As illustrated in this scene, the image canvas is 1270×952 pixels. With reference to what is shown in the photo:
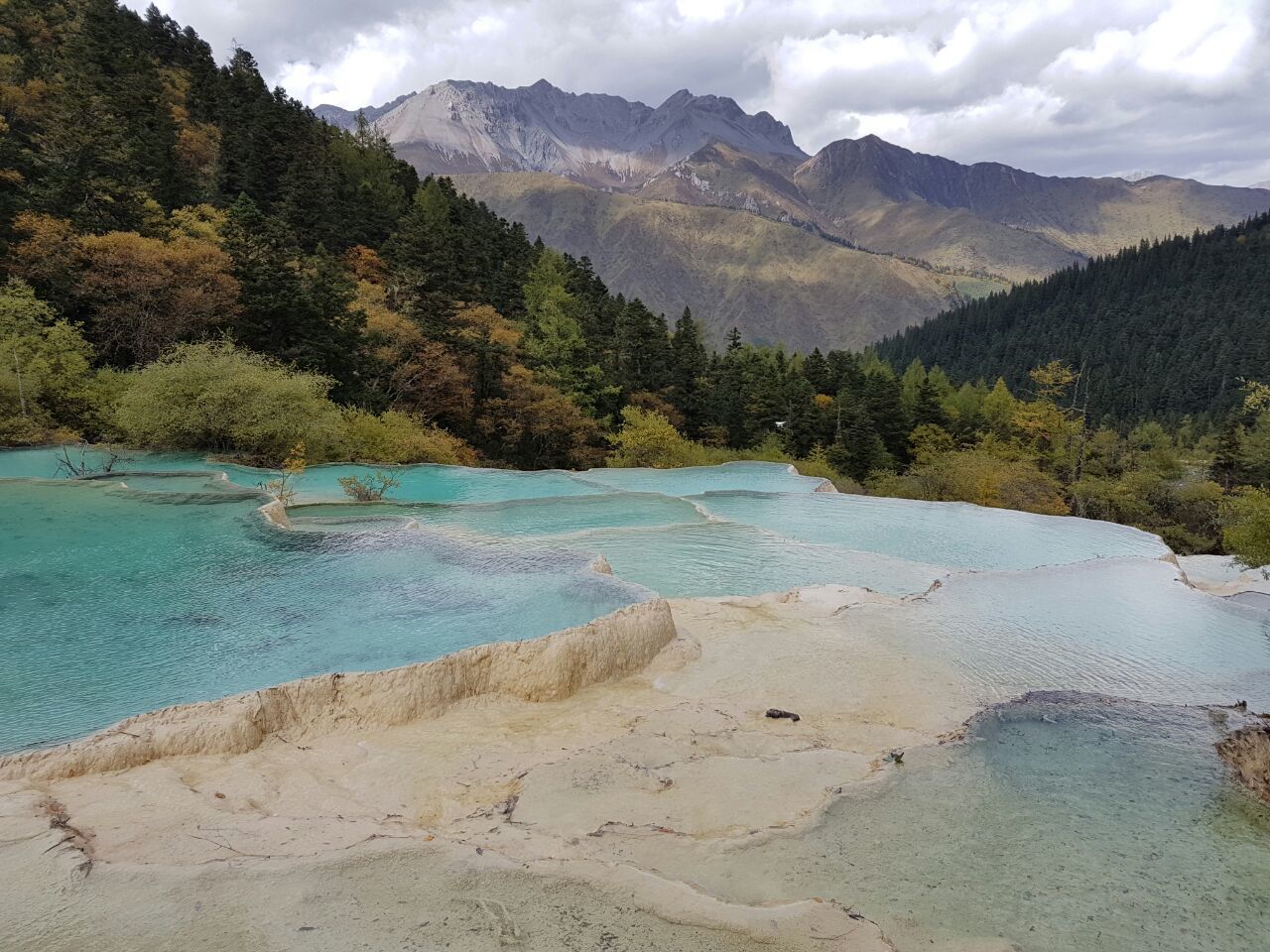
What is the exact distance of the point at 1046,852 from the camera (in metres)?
4.84

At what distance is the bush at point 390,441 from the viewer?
2109 centimetres

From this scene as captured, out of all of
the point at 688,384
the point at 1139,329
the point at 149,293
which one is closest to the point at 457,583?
the point at 149,293

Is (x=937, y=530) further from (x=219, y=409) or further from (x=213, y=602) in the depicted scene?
(x=219, y=409)

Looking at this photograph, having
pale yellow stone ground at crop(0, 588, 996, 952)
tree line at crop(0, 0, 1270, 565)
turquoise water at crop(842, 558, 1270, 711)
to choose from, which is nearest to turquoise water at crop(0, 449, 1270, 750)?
turquoise water at crop(842, 558, 1270, 711)

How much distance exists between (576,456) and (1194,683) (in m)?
25.5

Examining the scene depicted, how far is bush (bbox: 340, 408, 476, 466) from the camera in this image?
21.1 meters

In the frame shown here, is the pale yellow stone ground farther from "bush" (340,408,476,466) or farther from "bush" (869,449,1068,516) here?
"bush" (869,449,1068,516)

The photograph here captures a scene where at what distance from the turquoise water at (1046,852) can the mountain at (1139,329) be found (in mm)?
94050

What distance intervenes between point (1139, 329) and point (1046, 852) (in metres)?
125

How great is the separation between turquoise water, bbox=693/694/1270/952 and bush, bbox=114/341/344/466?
17354mm

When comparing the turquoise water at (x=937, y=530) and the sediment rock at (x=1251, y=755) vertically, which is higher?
the turquoise water at (x=937, y=530)

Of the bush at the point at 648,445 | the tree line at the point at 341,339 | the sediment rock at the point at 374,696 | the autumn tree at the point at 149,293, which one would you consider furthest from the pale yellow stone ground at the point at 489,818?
the bush at the point at 648,445

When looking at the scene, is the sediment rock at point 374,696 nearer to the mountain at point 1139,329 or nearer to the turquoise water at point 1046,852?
the turquoise water at point 1046,852

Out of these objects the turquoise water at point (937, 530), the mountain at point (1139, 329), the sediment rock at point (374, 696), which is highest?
the mountain at point (1139, 329)
